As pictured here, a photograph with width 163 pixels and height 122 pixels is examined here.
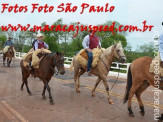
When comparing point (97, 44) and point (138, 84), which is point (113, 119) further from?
point (97, 44)

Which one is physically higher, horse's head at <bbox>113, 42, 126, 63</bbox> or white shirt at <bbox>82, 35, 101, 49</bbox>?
white shirt at <bbox>82, 35, 101, 49</bbox>

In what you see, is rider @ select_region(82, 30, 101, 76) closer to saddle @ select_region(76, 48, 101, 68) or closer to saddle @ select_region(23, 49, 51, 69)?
saddle @ select_region(76, 48, 101, 68)

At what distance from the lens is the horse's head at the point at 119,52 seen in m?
6.85

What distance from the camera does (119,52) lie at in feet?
22.8

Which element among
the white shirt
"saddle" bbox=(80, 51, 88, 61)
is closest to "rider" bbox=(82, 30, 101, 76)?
the white shirt

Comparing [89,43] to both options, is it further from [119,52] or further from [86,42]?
[119,52]

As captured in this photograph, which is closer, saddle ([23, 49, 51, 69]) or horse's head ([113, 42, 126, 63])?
horse's head ([113, 42, 126, 63])

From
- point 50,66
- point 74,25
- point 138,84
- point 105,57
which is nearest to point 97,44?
point 105,57

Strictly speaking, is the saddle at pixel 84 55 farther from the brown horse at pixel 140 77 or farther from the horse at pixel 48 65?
the brown horse at pixel 140 77

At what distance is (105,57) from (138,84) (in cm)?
237

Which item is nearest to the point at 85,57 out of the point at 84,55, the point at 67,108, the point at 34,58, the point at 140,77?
the point at 84,55

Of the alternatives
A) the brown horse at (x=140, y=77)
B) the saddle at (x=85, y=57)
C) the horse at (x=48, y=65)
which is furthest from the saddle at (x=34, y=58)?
the brown horse at (x=140, y=77)

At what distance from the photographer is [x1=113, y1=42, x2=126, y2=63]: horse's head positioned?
6851 millimetres

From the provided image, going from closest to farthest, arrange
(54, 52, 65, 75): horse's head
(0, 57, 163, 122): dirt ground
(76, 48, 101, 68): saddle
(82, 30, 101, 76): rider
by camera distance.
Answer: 1. (0, 57, 163, 122): dirt ground
2. (54, 52, 65, 75): horse's head
3. (76, 48, 101, 68): saddle
4. (82, 30, 101, 76): rider
